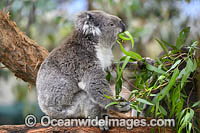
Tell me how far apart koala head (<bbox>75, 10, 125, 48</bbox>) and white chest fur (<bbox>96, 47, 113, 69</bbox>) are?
0.25ft

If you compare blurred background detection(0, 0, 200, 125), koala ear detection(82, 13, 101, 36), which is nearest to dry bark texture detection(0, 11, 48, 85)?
koala ear detection(82, 13, 101, 36)

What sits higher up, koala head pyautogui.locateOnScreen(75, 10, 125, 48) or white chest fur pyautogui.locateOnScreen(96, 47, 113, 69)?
koala head pyautogui.locateOnScreen(75, 10, 125, 48)

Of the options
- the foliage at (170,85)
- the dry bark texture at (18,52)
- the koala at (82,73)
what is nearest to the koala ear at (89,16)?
the koala at (82,73)

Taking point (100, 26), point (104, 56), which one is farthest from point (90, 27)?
point (104, 56)

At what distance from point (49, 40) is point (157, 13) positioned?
3736 millimetres

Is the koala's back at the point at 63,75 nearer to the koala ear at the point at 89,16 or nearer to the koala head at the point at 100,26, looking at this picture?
the koala head at the point at 100,26

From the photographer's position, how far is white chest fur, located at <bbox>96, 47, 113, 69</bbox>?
8.78ft

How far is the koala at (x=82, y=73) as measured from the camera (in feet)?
8.00

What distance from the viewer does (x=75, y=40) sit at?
2.75 metres

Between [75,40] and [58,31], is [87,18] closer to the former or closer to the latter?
[75,40]

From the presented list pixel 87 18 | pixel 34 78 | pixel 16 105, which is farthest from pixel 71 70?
pixel 16 105

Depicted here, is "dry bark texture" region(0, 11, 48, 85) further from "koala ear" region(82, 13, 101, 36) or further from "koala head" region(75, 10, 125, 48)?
"koala ear" region(82, 13, 101, 36)

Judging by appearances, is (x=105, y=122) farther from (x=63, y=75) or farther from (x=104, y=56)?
(x=104, y=56)

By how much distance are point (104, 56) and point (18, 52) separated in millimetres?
1159
